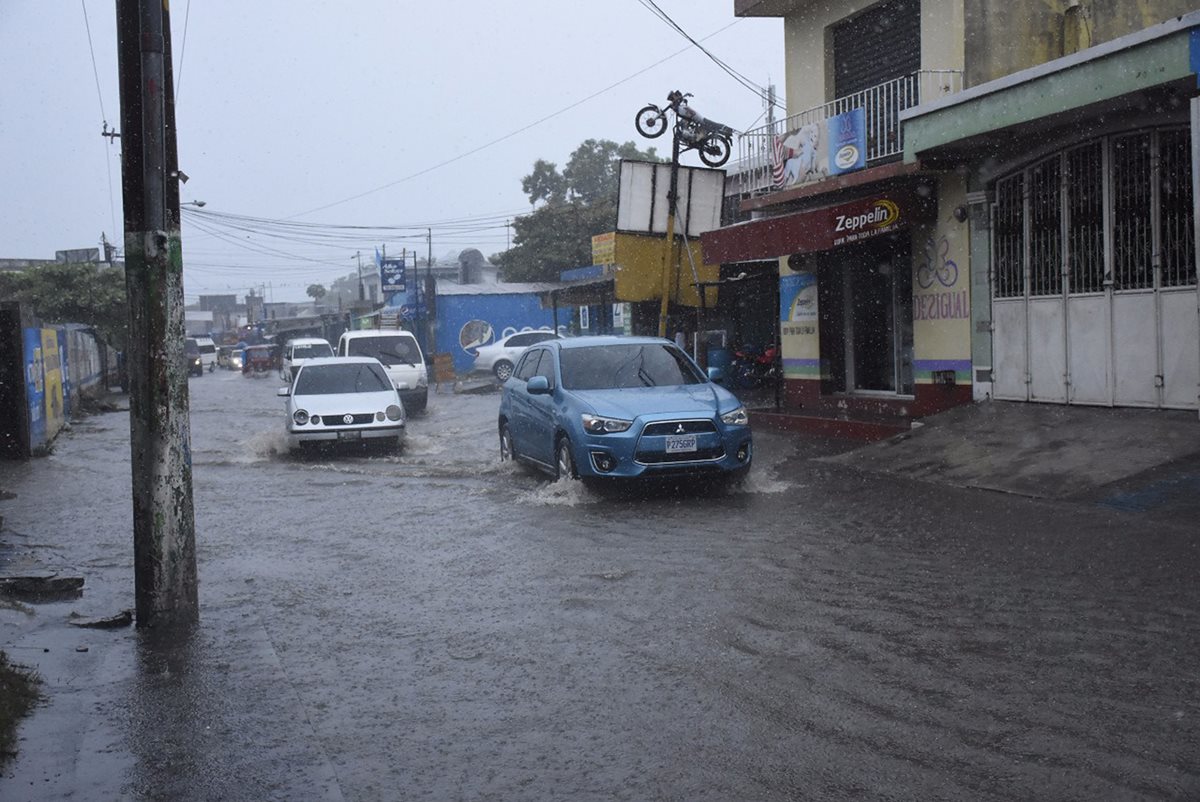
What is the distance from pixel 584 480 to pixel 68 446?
12849 millimetres

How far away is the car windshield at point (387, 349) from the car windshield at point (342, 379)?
780 cm

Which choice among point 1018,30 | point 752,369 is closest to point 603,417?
point 1018,30

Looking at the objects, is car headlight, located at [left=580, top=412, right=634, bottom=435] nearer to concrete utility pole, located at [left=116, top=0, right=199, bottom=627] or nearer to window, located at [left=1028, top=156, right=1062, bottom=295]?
concrete utility pole, located at [left=116, top=0, right=199, bottom=627]

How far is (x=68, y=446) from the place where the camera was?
2048cm

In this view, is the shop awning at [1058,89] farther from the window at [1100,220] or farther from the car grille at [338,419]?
the car grille at [338,419]

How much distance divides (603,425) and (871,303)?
28.4 ft

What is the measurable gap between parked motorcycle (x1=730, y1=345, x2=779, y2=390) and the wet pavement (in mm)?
13746

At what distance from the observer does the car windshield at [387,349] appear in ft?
86.8

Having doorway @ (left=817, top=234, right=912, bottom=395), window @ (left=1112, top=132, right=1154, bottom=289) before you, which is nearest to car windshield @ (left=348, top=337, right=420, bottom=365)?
doorway @ (left=817, top=234, right=912, bottom=395)

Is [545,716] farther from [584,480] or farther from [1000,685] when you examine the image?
[584,480]

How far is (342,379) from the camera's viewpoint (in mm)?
18219

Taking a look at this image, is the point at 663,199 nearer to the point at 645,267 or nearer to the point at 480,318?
the point at 645,267

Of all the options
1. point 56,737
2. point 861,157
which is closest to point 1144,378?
point 861,157

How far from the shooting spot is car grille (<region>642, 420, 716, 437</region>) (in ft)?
36.3
